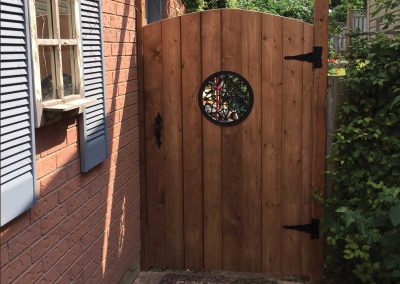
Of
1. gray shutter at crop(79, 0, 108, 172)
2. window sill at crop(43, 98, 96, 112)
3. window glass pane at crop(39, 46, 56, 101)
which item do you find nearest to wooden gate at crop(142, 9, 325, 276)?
gray shutter at crop(79, 0, 108, 172)

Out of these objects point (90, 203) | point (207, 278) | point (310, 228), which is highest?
point (90, 203)

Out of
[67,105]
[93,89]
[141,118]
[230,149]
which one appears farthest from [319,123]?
[67,105]

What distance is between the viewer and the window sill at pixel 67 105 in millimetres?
2561

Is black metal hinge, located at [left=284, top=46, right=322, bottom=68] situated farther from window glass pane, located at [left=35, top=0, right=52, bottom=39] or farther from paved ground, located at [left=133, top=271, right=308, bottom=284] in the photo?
window glass pane, located at [left=35, top=0, right=52, bottom=39]

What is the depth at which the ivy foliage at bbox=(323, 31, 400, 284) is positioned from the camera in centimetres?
370

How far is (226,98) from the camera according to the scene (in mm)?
4289

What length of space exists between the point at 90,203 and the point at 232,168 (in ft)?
4.52

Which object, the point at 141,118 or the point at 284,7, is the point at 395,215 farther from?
the point at 284,7

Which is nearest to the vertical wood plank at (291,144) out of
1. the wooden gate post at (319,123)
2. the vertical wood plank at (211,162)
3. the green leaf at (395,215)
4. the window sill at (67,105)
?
the wooden gate post at (319,123)

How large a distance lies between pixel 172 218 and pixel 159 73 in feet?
3.91

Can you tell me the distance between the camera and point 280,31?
163 inches

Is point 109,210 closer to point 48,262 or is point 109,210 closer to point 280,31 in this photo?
point 48,262

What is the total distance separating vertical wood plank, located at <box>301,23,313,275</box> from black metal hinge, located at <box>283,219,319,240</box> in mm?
35

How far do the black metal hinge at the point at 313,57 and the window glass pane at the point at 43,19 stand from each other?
78.6 inches
